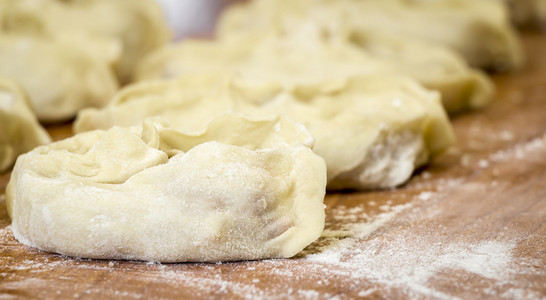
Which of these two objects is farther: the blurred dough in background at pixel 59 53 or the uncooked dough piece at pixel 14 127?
the blurred dough in background at pixel 59 53

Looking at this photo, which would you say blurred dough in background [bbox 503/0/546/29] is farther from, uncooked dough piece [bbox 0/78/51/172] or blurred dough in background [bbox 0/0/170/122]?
uncooked dough piece [bbox 0/78/51/172]

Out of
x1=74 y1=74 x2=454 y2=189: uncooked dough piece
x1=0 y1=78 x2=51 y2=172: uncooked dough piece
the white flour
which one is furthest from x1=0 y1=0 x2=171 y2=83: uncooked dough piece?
the white flour

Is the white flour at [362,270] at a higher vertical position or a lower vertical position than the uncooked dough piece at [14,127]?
lower

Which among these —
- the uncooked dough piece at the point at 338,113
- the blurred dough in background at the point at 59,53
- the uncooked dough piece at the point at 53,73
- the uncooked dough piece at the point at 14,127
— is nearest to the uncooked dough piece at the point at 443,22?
the blurred dough in background at the point at 59,53

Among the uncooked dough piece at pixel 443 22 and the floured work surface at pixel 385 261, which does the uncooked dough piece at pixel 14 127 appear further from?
the uncooked dough piece at pixel 443 22

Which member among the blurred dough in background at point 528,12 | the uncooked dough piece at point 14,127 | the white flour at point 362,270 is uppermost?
the uncooked dough piece at point 14,127

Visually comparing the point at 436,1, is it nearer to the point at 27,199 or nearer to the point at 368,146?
the point at 368,146

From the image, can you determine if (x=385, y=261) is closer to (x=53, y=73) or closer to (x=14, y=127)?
(x=14, y=127)

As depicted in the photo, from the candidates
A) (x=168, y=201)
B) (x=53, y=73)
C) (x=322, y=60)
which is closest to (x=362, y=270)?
(x=168, y=201)
